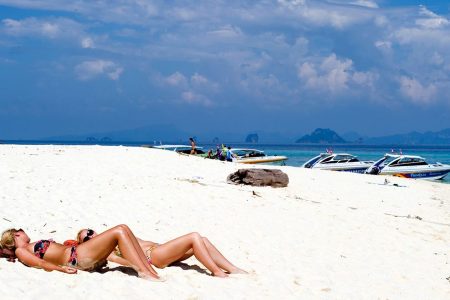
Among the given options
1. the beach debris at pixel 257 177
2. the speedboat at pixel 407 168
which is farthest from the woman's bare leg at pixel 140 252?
the speedboat at pixel 407 168

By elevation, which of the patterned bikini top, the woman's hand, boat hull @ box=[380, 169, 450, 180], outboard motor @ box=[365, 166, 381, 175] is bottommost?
boat hull @ box=[380, 169, 450, 180]

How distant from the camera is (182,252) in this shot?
828 centimetres

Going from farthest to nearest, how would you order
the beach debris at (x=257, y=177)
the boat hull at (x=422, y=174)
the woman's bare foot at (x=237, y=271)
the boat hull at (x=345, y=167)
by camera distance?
1. the boat hull at (x=345, y=167)
2. the boat hull at (x=422, y=174)
3. the beach debris at (x=257, y=177)
4. the woman's bare foot at (x=237, y=271)

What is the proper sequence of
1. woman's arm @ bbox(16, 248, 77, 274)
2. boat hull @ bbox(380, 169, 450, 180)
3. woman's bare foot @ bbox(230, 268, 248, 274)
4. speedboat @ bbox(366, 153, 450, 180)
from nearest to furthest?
woman's arm @ bbox(16, 248, 77, 274), woman's bare foot @ bbox(230, 268, 248, 274), speedboat @ bbox(366, 153, 450, 180), boat hull @ bbox(380, 169, 450, 180)

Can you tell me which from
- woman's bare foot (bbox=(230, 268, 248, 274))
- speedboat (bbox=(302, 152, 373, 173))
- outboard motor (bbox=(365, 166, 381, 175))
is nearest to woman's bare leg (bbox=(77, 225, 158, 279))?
woman's bare foot (bbox=(230, 268, 248, 274))

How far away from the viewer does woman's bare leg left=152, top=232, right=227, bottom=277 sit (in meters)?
8.25

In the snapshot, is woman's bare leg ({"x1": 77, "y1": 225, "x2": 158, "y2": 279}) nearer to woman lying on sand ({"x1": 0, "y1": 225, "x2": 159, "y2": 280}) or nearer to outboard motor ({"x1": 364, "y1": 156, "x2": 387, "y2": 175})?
woman lying on sand ({"x1": 0, "y1": 225, "x2": 159, "y2": 280})

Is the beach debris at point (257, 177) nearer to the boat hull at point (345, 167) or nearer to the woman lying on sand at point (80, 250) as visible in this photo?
the woman lying on sand at point (80, 250)

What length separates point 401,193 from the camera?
79.4ft

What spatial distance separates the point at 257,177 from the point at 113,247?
1200 centimetres

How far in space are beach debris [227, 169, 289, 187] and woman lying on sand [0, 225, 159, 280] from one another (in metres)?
11.5

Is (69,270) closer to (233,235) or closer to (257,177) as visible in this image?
(233,235)

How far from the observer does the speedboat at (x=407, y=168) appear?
122 ft

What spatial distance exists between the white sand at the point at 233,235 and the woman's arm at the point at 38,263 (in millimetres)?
82
